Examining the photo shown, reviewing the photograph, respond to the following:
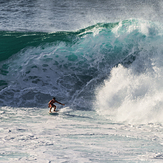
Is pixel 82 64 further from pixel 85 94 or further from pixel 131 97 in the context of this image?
pixel 131 97

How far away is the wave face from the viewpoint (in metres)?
10.5

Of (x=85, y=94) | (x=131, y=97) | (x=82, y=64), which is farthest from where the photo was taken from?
(x=82, y=64)

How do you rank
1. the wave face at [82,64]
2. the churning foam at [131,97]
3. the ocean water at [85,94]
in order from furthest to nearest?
the wave face at [82,64] < the churning foam at [131,97] < the ocean water at [85,94]

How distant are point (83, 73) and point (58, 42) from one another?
8.21 ft

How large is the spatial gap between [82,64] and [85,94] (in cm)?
203

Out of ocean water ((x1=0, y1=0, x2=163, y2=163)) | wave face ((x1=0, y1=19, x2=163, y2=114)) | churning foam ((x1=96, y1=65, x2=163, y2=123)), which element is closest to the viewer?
ocean water ((x1=0, y1=0, x2=163, y2=163))

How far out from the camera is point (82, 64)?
1224 cm

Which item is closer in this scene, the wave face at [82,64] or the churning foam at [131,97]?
the churning foam at [131,97]

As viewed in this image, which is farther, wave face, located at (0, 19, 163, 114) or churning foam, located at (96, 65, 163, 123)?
wave face, located at (0, 19, 163, 114)

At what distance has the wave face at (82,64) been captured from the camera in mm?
10492

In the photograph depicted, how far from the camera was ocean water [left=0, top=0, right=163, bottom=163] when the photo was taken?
18.7 feet

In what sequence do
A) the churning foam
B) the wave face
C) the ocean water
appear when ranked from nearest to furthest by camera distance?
the ocean water
the churning foam
the wave face

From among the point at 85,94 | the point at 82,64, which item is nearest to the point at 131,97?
the point at 85,94

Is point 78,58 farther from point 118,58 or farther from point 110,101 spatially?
point 110,101
